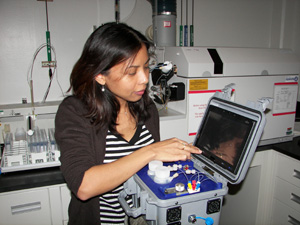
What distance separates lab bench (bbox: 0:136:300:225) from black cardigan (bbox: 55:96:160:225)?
31cm

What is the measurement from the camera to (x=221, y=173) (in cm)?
87

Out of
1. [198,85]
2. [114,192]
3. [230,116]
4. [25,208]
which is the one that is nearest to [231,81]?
[198,85]

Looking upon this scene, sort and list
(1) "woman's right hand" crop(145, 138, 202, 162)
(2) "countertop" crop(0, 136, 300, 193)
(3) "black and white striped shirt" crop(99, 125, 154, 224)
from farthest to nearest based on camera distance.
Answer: (2) "countertop" crop(0, 136, 300, 193) < (3) "black and white striped shirt" crop(99, 125, 154, 224) < (1) "woman's right hand" crop(145, 138, 202, 162)

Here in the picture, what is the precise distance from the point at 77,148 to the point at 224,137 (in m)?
0.53

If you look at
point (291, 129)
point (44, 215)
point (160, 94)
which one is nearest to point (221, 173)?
point (160, 94)

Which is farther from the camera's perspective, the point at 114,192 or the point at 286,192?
the point at 286,192

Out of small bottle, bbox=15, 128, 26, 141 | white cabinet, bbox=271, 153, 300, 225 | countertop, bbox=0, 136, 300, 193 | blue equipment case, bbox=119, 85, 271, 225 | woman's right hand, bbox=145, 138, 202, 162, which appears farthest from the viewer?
white cabinet, bbox=271, 153, 300, 225

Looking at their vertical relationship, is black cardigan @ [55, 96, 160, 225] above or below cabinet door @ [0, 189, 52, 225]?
above

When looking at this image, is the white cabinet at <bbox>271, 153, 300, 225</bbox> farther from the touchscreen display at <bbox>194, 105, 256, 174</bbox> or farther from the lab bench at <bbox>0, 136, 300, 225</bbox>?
the touchscreen display at <bbox>194, 105, 256, 174</bbox>

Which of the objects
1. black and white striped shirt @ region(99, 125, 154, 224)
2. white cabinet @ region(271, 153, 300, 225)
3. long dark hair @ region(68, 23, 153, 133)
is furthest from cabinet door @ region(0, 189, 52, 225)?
white cabinet @ region(271, 153, 300, 225)

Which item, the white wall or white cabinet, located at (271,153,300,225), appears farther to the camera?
the white wall

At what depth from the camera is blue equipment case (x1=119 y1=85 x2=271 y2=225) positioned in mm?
768

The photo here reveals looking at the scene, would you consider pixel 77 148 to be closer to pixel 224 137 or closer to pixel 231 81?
pixel 224 137

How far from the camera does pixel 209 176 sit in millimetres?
879
